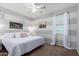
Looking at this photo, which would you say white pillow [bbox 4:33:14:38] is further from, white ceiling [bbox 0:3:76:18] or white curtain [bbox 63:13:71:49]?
white curtain [bbox 63:13:71:49]

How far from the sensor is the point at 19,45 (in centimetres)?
165

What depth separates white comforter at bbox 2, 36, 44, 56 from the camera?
5.38ft

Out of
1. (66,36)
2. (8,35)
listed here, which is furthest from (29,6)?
(66,36)

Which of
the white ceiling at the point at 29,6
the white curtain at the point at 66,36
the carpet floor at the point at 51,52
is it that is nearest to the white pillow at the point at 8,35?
the carpet floor at the point at 51,52

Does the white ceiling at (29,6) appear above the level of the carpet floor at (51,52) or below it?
above

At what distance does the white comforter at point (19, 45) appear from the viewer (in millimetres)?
1641

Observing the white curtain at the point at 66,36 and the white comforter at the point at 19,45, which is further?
the white curtain at the point at 66,36

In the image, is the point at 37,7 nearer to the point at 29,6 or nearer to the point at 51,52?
the point at 29,6

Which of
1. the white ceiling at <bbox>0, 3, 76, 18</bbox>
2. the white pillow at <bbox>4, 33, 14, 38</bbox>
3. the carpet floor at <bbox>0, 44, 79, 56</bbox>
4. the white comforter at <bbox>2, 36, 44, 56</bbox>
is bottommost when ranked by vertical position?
the carpet floor at <bbox>0, 44, 79, 56</bbox>

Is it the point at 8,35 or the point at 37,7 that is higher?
the point at 37,7

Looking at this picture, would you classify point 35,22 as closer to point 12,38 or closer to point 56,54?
point 12,38

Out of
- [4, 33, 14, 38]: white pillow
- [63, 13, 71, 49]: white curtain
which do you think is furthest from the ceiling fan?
[4, 33, 14, 38]: white pillow

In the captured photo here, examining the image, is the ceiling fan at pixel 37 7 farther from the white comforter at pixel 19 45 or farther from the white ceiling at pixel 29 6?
the white comforter at pixel 19 45

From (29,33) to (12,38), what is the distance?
0.40 meters
